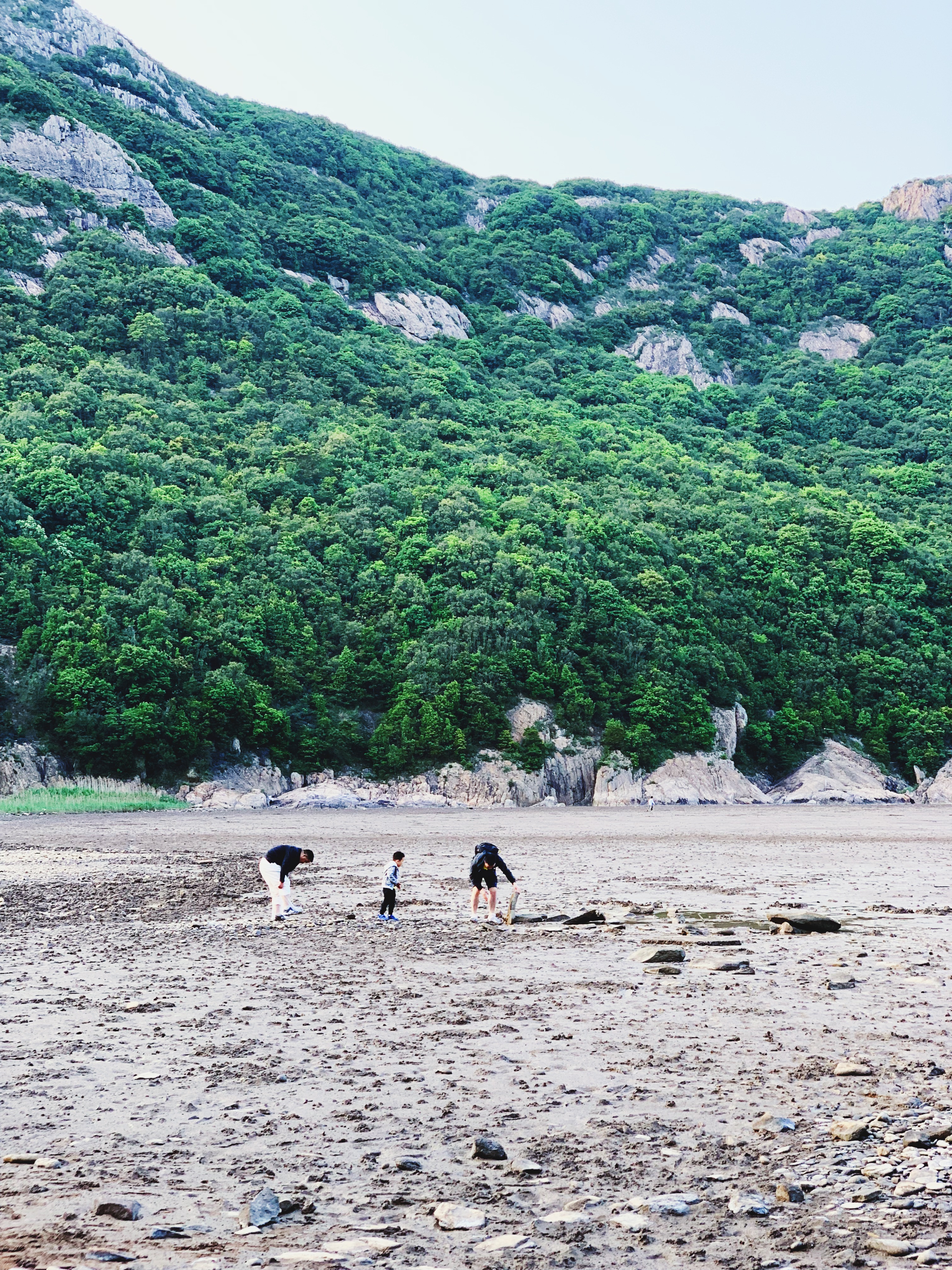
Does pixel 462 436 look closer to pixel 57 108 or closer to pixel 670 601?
pixel 670 601

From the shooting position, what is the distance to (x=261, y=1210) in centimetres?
603

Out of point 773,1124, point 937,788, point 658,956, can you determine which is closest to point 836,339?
point 937,788

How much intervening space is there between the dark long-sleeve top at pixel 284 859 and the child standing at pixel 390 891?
150 cm

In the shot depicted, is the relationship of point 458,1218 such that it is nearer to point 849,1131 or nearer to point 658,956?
point 849,1131

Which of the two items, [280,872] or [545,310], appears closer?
[280,872]

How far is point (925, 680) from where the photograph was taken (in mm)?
100375

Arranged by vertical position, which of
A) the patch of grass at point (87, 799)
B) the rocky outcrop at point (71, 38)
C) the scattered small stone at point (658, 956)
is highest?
the rocky outcrop at point (71, 38)

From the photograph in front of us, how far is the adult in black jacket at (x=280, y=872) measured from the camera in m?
17.6

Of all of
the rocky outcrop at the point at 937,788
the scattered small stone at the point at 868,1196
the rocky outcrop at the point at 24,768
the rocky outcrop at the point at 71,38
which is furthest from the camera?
the rocky outcrop at the point at 71,38

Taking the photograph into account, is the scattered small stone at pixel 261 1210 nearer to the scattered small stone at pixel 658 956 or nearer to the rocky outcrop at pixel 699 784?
the scattered small stone at pixel 658 956

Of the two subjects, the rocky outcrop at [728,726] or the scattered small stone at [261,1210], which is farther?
the rocky outcrop at [728,726]

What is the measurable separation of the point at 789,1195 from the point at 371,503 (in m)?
103

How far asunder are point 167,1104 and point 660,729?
8283cm

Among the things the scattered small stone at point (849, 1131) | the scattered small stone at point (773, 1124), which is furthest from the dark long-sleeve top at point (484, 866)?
the scattered small stone at point (849, 1131)
